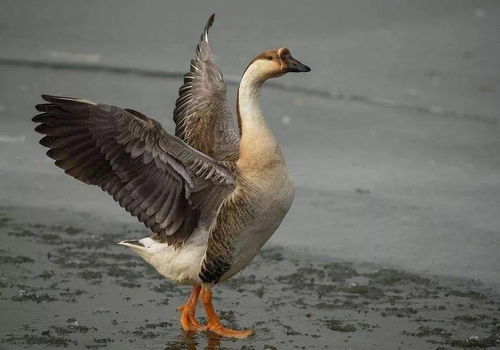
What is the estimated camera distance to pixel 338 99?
9.46 meters

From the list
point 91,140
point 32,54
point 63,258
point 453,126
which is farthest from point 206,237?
point 32,54

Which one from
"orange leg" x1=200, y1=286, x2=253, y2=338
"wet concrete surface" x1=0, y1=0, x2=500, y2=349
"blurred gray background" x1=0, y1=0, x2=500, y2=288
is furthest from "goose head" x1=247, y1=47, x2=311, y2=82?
"blurred gray background" x1=0, y1=0, x2=500, y2=288

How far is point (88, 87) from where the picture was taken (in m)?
9.67

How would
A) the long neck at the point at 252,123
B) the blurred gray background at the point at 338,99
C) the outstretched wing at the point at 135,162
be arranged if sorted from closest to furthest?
the outstretched wing at the point at 135,162 → the long neck at the point at 252,123 → the blurred gray background at the point at 338,99

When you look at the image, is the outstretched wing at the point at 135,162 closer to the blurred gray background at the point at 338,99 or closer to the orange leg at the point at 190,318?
the orange leg at the point at 190,318

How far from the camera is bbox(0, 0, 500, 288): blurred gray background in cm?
684

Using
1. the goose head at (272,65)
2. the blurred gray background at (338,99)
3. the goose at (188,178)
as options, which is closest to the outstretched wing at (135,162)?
the goose at (188,178)

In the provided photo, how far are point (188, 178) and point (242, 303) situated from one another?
923mm

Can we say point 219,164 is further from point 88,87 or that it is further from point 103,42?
point 103,42

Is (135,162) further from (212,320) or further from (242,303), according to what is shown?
(242,303)

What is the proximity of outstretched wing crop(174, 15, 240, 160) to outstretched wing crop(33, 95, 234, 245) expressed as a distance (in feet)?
1.26

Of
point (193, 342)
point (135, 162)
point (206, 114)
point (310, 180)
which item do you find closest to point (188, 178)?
point (135, 162)

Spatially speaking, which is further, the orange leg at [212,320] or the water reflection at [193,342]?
the orange leg at [212,320]

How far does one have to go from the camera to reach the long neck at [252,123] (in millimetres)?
5172
